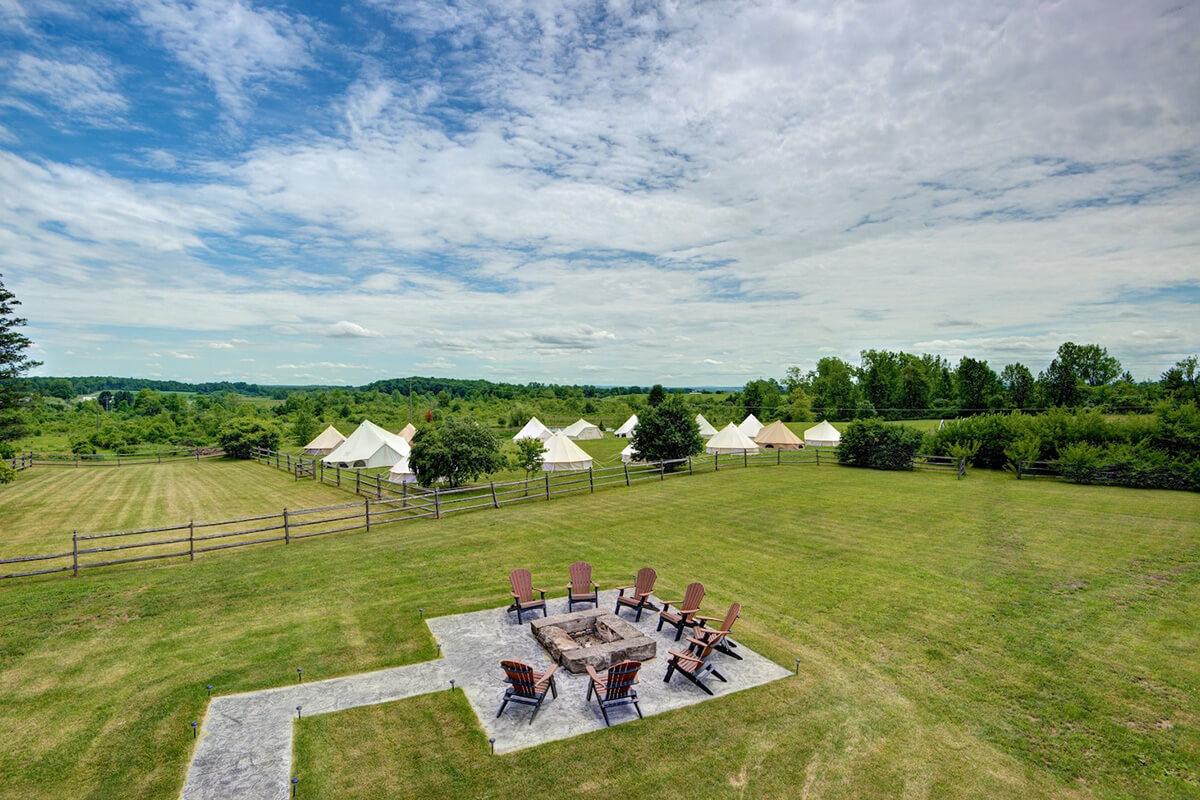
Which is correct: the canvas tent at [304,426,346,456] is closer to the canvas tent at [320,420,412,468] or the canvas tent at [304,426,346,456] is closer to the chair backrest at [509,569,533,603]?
the canvas tent at [320,420,412,468]

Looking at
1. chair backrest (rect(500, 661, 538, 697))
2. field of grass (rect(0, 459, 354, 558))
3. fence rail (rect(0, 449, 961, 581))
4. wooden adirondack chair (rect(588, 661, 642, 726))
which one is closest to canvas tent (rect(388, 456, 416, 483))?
fence rail (rect(0, 449, 961, 581))

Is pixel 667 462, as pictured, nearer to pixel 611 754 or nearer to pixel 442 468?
pixel 442 468

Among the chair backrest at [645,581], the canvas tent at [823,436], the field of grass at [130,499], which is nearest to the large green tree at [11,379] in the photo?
the field of grass at [130,499]

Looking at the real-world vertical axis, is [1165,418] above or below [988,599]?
above

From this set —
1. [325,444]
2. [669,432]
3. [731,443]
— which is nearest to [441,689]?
[669,432]

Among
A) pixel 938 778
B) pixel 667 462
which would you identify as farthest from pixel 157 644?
pixel 667 462
